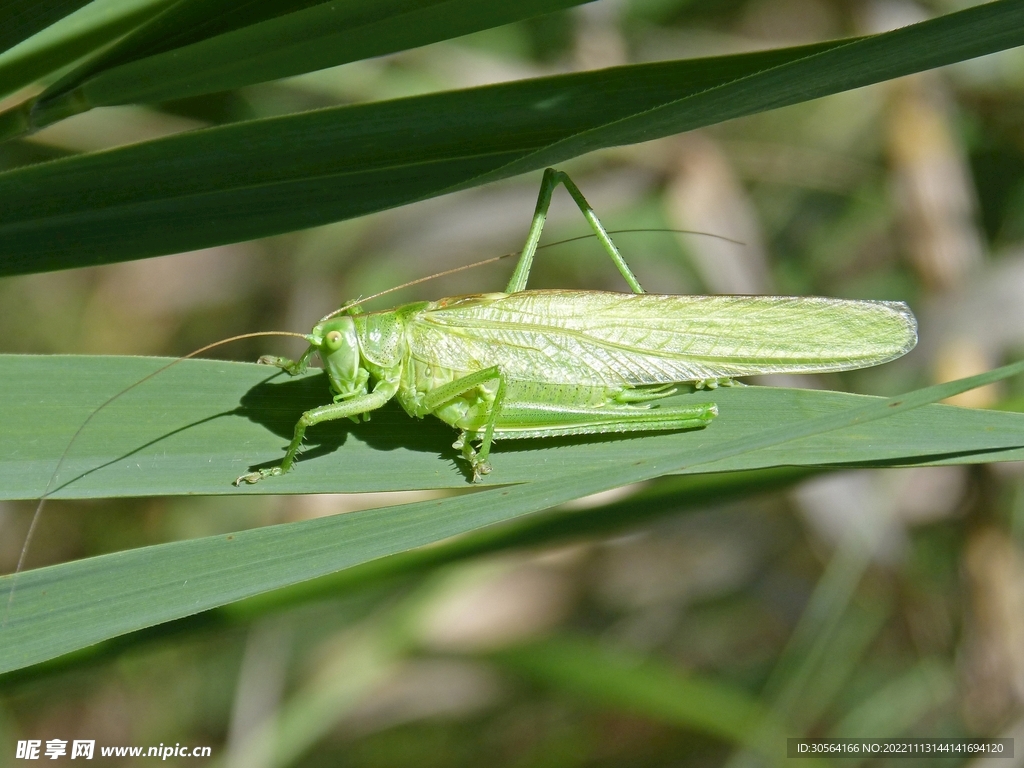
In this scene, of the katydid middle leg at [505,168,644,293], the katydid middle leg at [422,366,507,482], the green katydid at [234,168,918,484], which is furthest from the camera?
the katydid middle leg at [505,168,644,293]

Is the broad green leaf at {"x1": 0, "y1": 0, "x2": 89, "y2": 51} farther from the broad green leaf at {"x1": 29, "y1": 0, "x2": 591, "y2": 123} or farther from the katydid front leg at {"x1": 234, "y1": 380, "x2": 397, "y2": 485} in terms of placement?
the katydid front leg at {"x1": 234, "y1": 380, "x2": 397, "y2": 485}

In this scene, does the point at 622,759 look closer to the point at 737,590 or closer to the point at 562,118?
the point at 737,590

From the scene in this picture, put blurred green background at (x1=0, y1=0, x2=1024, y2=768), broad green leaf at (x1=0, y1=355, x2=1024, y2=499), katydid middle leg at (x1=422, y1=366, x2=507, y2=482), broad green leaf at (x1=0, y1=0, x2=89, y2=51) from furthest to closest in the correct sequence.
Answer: blurred green background at (x1=0, y1=0, x2=1024, y2=768) → katydid middle leg at (x1=422, y1=366, x2=507, y2=482) → broad green leaf at (x1=0, y1=355, x2=1024, y2=499) → broad green leaf at (x1=0, y1=0, x2=89, y2=51)

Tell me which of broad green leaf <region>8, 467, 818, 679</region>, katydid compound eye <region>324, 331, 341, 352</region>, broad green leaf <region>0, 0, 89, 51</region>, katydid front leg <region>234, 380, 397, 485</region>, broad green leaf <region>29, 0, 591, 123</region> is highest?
katydid compound eye <region>324, 331, 341, 352</region>

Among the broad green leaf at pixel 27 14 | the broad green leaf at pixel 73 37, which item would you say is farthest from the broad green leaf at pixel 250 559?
the broad green leaf at pixel 73 37

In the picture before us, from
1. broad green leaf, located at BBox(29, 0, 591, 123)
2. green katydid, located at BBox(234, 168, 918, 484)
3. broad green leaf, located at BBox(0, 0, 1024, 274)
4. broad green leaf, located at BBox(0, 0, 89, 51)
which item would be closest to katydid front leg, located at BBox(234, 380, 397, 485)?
green katydid, located at BBox(234, 168, 918, 484)

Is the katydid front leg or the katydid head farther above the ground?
the katydid head

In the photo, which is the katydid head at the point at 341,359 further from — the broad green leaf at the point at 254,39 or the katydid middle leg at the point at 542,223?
the broad green leaf at the point at 254,39

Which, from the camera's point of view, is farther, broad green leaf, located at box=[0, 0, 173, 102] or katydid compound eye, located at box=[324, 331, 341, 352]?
katydid compound eye, located at box=[324, 331, 341, 352]
